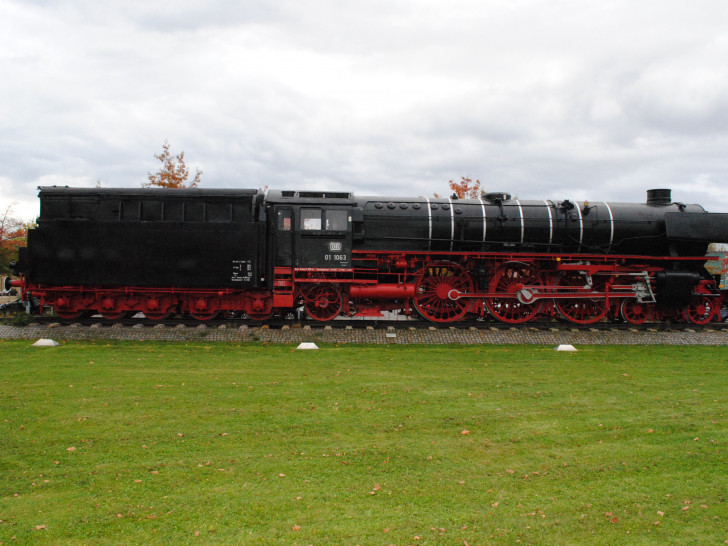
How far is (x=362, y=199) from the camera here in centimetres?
1652

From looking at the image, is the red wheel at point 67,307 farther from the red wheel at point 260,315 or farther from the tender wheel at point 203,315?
the red wheel at point 260,315

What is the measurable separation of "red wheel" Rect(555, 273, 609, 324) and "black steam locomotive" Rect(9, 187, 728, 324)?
42 millimetres

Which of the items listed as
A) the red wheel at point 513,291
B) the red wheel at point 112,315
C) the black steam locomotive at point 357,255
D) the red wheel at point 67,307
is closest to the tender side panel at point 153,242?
the black steam locomotive at point 357,255

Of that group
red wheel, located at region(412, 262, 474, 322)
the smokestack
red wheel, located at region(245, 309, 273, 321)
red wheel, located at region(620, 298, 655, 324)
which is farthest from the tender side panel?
the smokestack

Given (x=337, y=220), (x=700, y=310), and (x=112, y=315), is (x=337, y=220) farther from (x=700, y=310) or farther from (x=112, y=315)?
(x=700, y=310)

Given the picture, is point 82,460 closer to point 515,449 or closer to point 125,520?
point 125,520

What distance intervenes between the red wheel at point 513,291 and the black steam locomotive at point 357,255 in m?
0.04

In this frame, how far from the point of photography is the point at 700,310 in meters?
17.4

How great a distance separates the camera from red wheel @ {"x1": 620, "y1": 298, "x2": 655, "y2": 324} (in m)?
17.1

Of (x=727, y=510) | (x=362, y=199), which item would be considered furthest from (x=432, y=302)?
(x=727, y=510)

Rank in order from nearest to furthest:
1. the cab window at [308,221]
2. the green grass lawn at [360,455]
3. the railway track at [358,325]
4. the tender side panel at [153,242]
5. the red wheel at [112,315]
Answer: the green grass lawn at [360,455], the tender side panel at [153,242], the cab window at [308,221], the railway track at [358,325], the red wheel at [112,315]

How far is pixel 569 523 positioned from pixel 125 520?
147 inches

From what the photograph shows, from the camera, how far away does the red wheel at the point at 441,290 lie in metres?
16.5

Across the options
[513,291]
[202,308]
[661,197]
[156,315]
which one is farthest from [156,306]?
[661,197]
